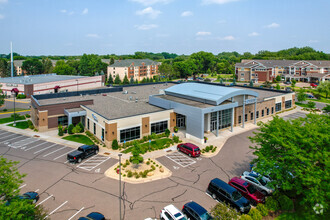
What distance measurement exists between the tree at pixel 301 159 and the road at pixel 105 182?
6049mm

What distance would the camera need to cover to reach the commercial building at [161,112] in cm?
3503

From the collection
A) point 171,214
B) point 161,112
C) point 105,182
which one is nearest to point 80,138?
point 161,112

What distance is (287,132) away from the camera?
2105cm

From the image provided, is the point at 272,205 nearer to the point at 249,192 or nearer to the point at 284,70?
the point at 249,192

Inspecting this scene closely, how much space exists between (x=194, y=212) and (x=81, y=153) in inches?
669

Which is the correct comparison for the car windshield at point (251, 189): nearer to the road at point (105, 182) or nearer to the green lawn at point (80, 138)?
the road at point (105, 182)

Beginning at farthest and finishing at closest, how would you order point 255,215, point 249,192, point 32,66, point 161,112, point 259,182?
1. point 32,66
2. point 161,112
3. point 259,182
4. point 249,192
5. point 255,215

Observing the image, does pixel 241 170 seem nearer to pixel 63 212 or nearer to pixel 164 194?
pixel 164 194

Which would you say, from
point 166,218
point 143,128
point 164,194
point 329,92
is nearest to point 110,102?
point 143,128

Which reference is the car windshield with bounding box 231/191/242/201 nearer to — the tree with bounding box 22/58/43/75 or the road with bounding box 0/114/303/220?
the road with bounding box 0/114/303/220

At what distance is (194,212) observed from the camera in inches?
720

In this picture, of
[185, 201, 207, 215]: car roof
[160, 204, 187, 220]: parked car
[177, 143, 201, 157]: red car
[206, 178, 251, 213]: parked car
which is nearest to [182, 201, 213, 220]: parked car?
[185, 201, 207, 215]: car roof

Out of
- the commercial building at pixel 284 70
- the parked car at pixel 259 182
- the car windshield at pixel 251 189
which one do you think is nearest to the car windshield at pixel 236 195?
the car windshield at pixel 251 189

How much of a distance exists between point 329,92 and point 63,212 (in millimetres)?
81872
